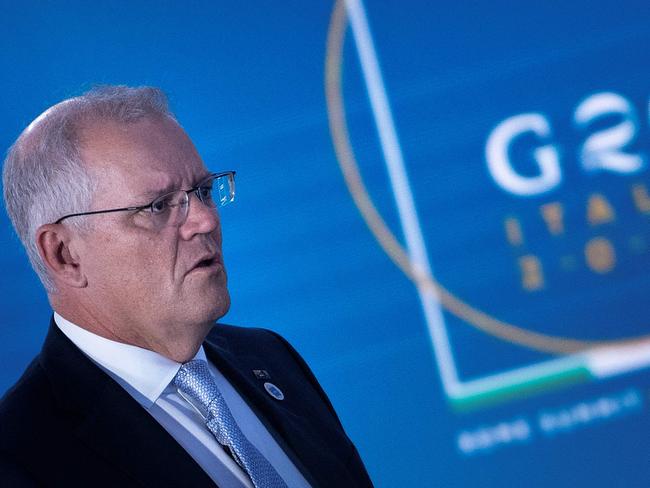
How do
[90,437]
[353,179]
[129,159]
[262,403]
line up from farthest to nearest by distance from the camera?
[353,179]
[262,403]
[129,159]
[90,437]

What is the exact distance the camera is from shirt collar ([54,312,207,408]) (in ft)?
4.79


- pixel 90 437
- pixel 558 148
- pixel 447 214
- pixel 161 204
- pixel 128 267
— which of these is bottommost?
pixel 90 437

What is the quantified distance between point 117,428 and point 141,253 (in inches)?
10.9

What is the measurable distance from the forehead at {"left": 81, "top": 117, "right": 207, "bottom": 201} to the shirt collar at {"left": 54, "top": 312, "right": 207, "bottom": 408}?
9.5 inches

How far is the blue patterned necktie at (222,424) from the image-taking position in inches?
56.5

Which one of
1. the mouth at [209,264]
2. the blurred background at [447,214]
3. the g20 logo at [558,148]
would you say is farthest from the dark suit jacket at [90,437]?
the g20 logo at [558,148]

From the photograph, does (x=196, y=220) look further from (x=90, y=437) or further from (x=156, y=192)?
(x=90, y=437)

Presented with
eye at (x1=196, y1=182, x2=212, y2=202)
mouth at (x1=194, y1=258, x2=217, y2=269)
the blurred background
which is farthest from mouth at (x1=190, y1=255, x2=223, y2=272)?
the blurred background

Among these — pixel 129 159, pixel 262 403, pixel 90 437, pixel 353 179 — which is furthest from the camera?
pixel 353 179

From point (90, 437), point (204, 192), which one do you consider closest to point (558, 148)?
point (204, 192)

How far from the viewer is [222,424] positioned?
1448 millimetres

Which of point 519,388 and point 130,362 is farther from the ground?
point 519,388

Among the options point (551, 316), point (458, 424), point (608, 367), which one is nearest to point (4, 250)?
point (458, 424)

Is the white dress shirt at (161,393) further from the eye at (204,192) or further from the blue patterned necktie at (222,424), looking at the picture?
the eye at (204,192)
